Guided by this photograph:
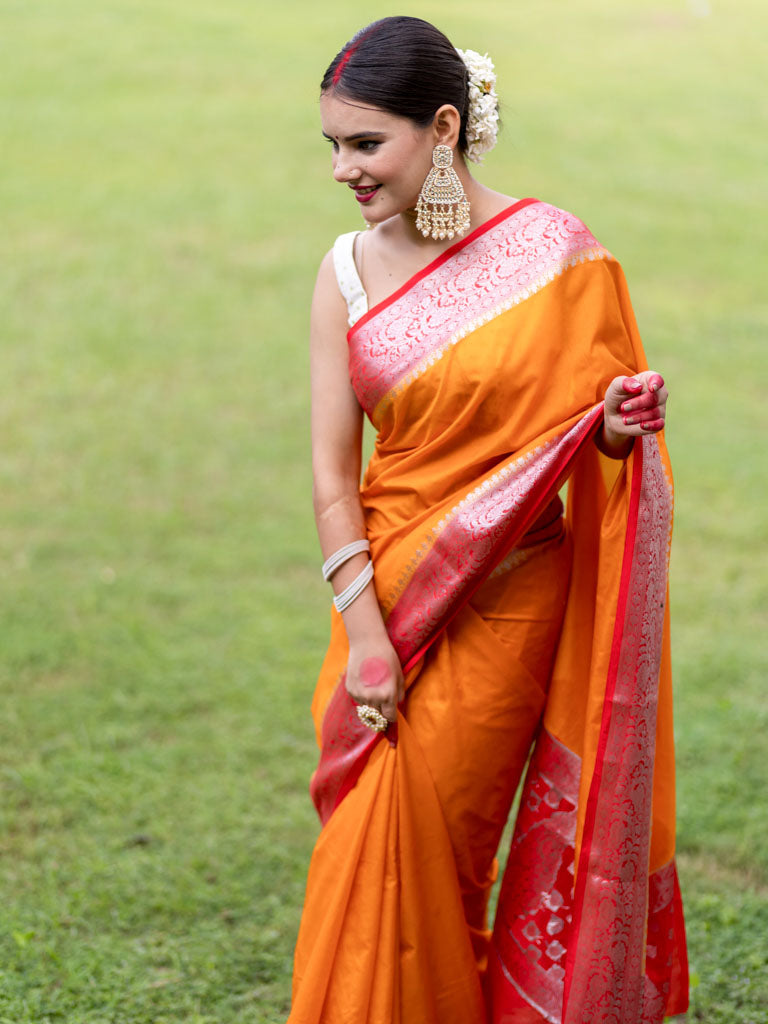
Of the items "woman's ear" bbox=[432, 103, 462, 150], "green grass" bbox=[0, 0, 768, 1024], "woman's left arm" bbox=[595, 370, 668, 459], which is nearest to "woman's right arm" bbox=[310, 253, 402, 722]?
"woman's ear" bbox=[432, 103, 462, 150]

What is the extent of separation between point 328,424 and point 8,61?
10.9m

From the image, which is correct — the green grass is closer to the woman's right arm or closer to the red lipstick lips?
the woman's right arm

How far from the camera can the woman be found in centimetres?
230

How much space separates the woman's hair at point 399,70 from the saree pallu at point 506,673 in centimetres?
26

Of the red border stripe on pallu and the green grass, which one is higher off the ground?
the red border stripe on pallu

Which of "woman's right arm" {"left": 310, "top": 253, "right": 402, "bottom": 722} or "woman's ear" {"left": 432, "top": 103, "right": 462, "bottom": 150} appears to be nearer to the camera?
"woman's ear" {"left": 432, "top": 103, "right": 462, "bottom": 150}

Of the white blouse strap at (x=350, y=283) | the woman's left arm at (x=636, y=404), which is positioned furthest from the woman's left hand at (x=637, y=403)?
the white blouse strap at (x=350, y=283)

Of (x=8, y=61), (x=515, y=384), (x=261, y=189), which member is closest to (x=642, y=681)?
(x=515, y=384)

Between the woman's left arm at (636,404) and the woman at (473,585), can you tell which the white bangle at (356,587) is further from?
the woman's left arm at (636,404)

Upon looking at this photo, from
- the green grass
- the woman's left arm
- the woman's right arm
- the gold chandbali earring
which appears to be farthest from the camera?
the green grass

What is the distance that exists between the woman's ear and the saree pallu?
18cm

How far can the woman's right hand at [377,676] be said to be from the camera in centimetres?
240

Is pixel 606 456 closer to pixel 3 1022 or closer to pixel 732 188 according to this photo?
pixel 3 1022

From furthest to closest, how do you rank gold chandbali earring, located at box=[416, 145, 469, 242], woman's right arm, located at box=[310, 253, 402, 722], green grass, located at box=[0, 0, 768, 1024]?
green grass, located at box=[0, 0, 768, 1024] < woman's right arm, located at box=[310, 253, 402, 722] < gold chandbali earring, located at box=[416, 145, 469, 242]
